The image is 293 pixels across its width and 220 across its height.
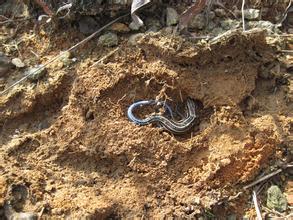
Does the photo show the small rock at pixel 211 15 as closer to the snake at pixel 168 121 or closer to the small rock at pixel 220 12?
the small rock at pixel 220 12

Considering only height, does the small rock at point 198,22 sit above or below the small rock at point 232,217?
above

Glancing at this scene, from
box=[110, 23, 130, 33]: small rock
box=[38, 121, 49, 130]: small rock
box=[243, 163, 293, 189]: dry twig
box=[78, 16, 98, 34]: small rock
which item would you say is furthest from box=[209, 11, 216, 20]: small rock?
box=[38, 121, 49, 130]: small rock

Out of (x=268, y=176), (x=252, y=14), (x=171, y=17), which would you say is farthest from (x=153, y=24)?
(x=268, y=176)

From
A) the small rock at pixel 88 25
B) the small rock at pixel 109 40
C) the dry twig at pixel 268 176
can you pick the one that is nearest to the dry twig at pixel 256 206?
the dry twig at pixel 268 176

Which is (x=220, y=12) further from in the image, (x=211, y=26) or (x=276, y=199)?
(x=276, y=199)

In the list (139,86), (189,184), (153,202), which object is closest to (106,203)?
(153,202)

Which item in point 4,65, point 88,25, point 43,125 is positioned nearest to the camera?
point 43,125
